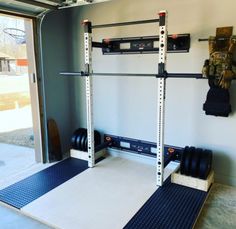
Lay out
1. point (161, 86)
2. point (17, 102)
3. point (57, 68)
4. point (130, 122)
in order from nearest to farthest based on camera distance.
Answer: point (161, 86) → point (130, 122) → point (57, 68) → point (17, 102)

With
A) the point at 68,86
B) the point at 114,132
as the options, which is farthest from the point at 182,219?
the point at 68,86

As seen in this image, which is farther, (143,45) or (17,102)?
(17,102)

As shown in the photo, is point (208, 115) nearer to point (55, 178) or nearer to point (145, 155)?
point (145, 155)

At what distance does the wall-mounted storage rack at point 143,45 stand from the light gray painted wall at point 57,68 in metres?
0.71

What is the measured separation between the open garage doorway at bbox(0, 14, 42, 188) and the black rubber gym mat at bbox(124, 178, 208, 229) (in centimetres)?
181

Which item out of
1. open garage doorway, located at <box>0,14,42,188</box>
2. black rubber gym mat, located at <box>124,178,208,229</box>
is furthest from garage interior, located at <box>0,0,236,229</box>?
open garage doorway, located at <box>0,14,42,188</box>

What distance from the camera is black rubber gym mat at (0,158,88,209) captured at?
2.56 meters

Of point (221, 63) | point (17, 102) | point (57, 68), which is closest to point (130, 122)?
point (57, 68)

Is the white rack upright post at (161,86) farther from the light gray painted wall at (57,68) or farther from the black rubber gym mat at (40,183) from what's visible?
the light gray painted wall at (57,68)

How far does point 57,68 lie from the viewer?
3.68m

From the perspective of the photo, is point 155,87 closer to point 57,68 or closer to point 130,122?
point 130,122

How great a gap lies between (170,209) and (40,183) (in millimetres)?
1566

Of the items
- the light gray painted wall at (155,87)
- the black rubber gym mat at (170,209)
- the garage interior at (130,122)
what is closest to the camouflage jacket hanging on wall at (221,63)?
the garage interior at (130,122)

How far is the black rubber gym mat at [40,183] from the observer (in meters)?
2.56
